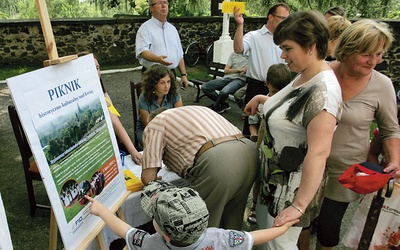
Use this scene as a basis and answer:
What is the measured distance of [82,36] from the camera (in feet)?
28.3

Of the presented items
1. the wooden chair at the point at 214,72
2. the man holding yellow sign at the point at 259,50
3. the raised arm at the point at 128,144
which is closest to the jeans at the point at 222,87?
the wooden chair at the point at 214,72

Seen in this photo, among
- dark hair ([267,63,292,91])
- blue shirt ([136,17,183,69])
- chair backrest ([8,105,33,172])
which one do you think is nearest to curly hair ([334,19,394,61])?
dark hair ([267,63,292,91])

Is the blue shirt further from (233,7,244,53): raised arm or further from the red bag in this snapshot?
the red bag

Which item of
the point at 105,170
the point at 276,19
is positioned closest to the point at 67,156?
the point at 105,170

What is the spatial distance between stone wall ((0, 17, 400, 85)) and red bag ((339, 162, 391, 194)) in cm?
824

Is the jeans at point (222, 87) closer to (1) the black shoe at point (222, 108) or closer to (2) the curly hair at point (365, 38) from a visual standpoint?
(1) the black shoe at point (222, 108)

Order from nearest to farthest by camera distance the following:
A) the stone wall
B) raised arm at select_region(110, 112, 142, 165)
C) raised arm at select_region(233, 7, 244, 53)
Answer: raised arm at select_region(110, 112, 142, 165), raised arm at select_region(233, 7, 244, 53), the stone wall

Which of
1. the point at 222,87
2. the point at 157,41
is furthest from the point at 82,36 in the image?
the point at 157,41

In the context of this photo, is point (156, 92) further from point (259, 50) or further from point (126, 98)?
point (126, 98)

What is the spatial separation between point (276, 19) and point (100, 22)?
6609 mm

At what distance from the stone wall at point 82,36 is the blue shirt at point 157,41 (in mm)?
5200

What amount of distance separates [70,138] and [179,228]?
70cm

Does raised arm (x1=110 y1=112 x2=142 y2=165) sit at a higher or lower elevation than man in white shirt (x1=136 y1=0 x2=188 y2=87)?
lower

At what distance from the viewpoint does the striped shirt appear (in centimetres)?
164
